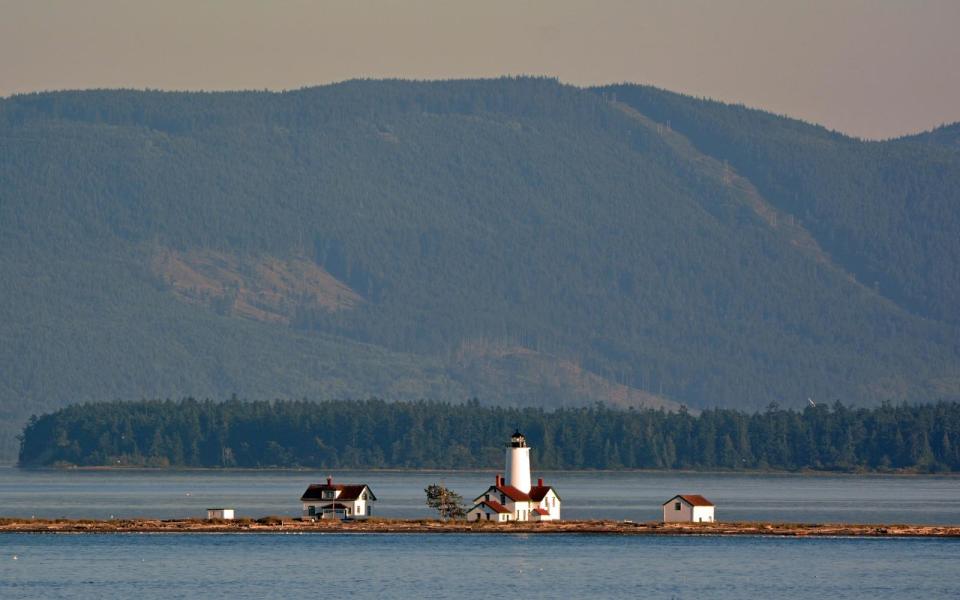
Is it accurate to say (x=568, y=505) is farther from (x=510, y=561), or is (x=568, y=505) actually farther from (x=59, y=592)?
(x=59, y=592)

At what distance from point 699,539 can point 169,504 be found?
6242 centimetres

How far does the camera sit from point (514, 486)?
147 metres

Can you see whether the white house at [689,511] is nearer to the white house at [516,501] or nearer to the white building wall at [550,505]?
the white building wall at [550,505]

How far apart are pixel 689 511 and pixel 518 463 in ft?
41.3

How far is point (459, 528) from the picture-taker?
143250 mm

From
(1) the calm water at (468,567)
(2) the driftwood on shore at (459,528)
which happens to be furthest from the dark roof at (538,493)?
(1) the calm water at (468,567)

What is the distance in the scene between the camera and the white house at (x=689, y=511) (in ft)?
484

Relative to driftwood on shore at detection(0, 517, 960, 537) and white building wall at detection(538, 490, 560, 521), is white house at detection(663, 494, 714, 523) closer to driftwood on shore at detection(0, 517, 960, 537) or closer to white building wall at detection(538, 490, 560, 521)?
driftwood on shore at detection(0, 517, 960, 537)

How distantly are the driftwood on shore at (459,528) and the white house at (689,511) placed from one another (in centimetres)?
179

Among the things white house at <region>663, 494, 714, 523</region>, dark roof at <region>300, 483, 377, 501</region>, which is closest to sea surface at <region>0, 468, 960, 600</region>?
white house at <region>663, 494, 714, 523</region>

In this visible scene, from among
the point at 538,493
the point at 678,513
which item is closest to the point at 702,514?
the point at 678,513

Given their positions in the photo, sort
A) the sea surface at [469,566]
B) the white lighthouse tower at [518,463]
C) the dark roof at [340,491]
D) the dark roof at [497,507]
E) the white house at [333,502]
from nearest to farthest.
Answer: the sea surface at [469,566], the white lighthouse tower at [518,463], the dark roof at [497,507], the white house at [333,502], the dark roof at [340,491]

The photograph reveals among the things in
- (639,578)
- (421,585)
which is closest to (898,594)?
(639,578)

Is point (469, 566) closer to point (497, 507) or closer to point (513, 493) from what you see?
point (497, 507)
